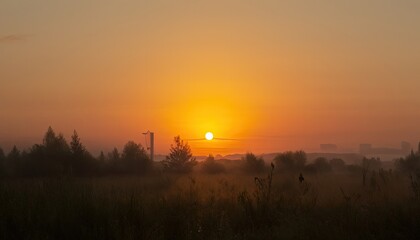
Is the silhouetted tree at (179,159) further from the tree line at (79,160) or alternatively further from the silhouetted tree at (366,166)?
the silhouetted tree at (366,166)

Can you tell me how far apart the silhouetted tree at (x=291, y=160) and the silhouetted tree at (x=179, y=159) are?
30.2 feet

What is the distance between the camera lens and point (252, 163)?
2046 inches

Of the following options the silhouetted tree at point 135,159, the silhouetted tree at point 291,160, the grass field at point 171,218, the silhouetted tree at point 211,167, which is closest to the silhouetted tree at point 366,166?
the grass field at point 171,218

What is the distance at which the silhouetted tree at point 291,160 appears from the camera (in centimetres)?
5162

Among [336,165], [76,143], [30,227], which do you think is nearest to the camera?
[30,227]

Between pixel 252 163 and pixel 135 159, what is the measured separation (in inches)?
486

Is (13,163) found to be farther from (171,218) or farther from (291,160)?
(171,218)

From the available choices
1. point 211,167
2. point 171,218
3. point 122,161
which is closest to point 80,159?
point 122,161

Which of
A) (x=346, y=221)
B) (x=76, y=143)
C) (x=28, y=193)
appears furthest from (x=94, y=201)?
(x=76, y=143)

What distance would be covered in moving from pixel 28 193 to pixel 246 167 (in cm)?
4224

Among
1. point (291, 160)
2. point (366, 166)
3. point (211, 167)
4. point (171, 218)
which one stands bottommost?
point (171, 218)

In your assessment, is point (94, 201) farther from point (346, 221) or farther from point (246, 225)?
point (346, 221)

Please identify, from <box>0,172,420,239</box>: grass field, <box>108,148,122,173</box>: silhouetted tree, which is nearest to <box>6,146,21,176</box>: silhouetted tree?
<box>108,148,122,173</box>: silhouetted tree

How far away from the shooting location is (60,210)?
948cm
